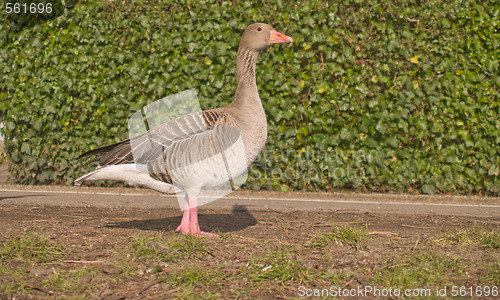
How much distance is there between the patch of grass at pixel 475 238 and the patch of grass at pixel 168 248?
7.31 ft

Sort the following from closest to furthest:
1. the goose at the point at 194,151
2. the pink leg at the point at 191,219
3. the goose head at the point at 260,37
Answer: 1. the goose at the point at 194,151
2. the pink leg at the point at 191,219
3. the goose head at the point at 260,37

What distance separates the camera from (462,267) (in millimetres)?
3334

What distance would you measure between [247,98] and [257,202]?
227 cm

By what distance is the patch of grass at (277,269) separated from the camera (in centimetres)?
322

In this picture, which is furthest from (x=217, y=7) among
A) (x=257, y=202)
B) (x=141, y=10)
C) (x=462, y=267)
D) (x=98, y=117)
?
(x=462, y=267)

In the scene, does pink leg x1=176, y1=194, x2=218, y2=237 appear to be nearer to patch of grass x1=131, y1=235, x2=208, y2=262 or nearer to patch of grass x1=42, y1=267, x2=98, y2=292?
patch of grass x1=131, y1=235, x2=208, y2=262

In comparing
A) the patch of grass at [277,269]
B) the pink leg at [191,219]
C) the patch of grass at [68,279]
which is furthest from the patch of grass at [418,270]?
the patch of grass at [68,279]

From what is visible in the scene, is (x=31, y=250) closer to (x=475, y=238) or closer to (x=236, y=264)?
(x=236, y=264)

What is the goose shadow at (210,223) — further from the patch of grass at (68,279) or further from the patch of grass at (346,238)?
the patch of grass at (68,279)

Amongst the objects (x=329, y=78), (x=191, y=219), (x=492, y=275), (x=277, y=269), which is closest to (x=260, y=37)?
(x=191, y=219)

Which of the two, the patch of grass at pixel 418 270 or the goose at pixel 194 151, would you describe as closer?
the patch of grass at pixel 418 270

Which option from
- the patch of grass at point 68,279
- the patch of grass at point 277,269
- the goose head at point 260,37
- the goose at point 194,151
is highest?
the goose head at point 260,37

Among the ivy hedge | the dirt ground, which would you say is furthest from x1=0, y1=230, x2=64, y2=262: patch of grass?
the ivy hedge

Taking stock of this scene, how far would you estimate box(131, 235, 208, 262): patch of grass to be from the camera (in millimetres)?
3521
